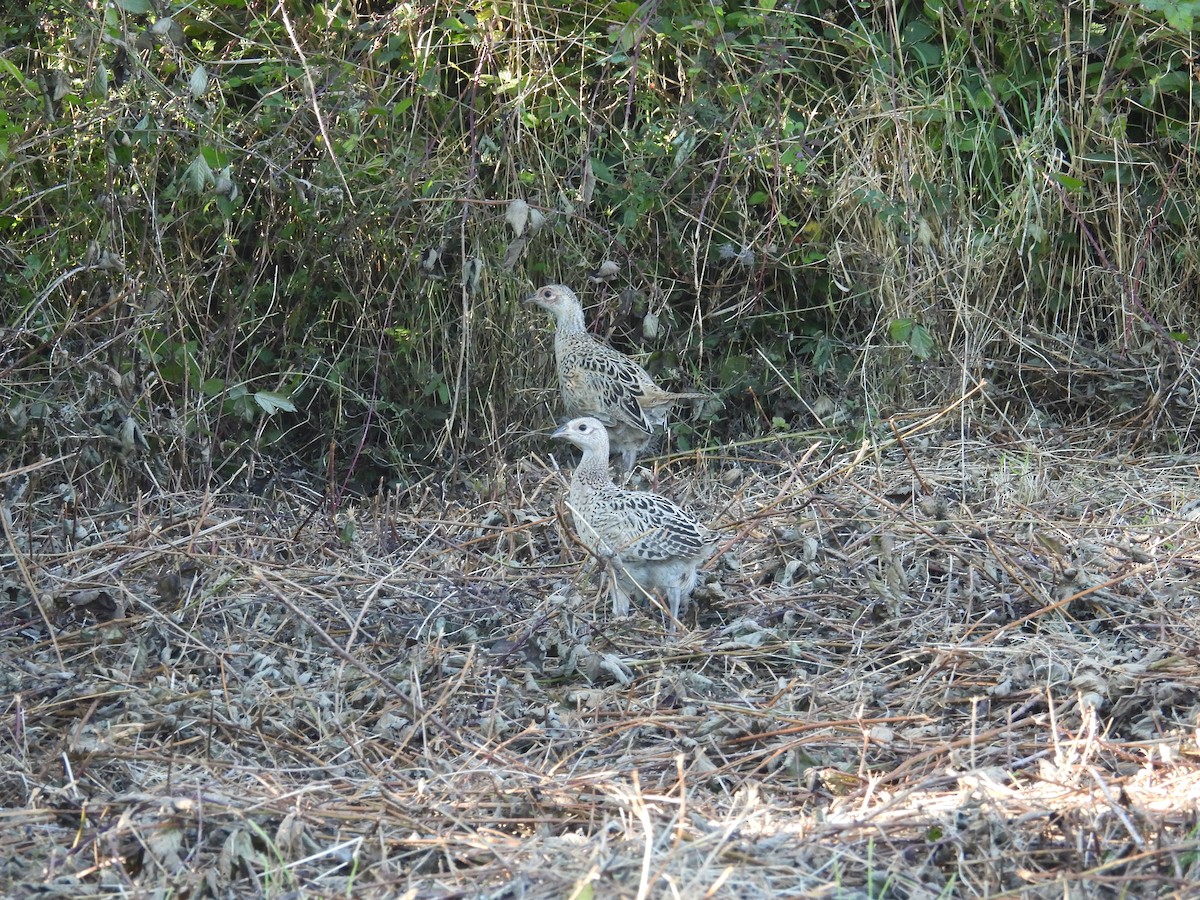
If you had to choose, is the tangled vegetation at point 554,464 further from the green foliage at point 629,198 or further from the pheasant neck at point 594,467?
the pheasant neck at point 594,467

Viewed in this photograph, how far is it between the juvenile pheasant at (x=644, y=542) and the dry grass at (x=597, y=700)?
12cm

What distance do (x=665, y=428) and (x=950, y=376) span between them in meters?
1.55

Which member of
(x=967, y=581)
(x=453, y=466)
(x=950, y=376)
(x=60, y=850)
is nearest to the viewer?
(x=60, y=850)

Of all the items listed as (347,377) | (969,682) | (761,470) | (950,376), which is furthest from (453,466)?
(969,682)

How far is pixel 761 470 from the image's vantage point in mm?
7180

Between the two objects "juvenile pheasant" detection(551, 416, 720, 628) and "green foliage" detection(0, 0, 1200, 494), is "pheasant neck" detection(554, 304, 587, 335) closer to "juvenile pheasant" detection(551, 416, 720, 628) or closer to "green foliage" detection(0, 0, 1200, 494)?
"green foliage" detection(0, 0, 1200, 494)

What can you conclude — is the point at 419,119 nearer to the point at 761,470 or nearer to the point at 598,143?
the point at 598,143

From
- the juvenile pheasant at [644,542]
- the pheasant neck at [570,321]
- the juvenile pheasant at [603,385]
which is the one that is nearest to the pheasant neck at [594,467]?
the juvenile pheasant at [644,542]

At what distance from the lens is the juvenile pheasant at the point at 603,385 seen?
23.4 feet

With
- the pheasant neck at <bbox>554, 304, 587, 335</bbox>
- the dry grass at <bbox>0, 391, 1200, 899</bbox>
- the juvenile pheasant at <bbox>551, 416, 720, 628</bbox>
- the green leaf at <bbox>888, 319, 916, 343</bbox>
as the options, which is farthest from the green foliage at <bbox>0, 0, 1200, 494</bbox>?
the juvenile pheasant at <bbox>551, 416, 720, 628</bbox>

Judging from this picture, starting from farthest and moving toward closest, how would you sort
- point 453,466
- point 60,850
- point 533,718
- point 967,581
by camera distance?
point 453,466 < point 967,581 < point 533,718 < point 60,850

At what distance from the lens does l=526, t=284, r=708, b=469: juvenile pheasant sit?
7117mm

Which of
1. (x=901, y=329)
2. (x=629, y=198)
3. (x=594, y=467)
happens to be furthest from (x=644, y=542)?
(x=629, y=198)

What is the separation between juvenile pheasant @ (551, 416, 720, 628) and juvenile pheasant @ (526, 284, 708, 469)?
1527 mm
